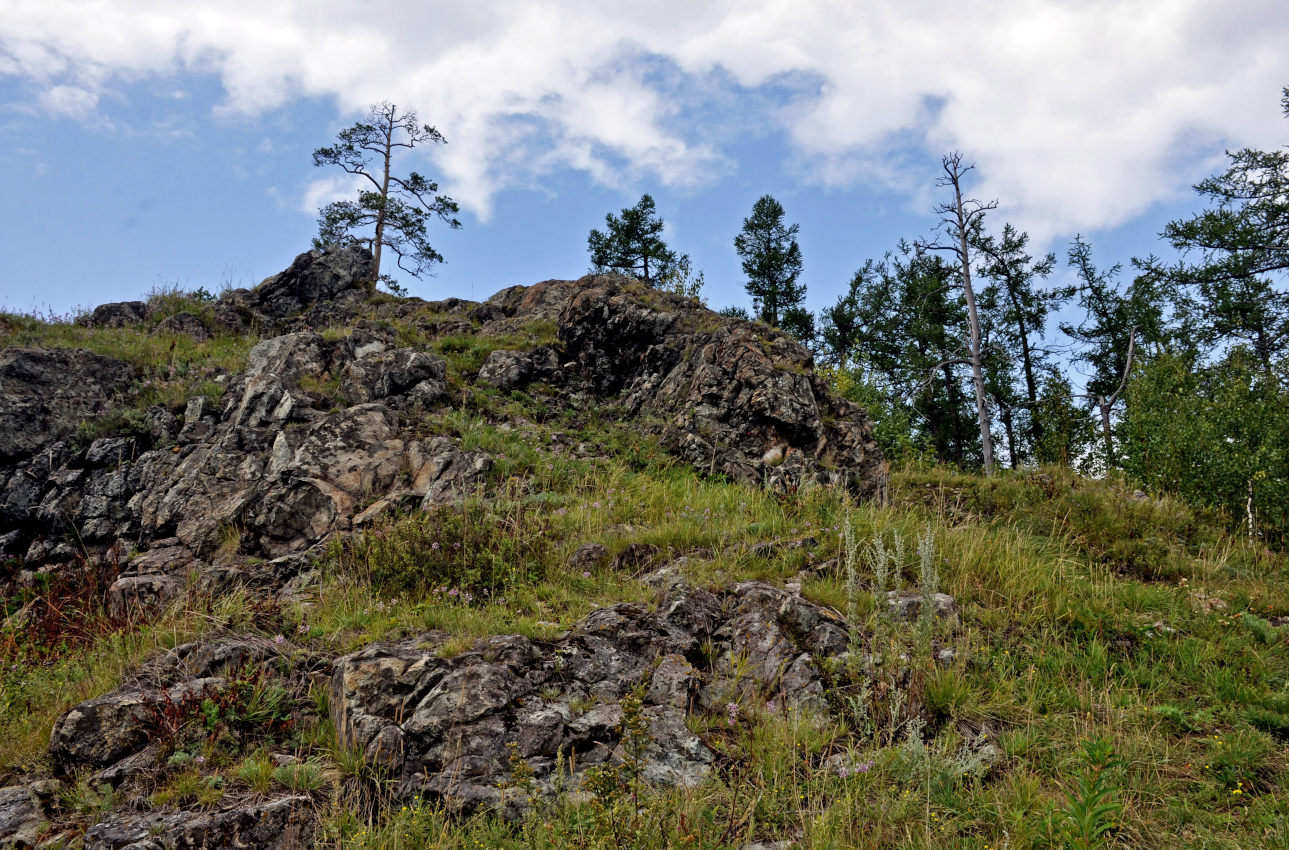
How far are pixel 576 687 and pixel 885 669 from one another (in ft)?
7.05

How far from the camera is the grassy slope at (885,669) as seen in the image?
330 cm

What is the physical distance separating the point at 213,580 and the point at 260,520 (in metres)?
0.99

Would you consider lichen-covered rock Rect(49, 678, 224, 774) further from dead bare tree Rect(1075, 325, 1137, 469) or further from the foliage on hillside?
dead bare tree Rect(1075, 325, 1137, 469)

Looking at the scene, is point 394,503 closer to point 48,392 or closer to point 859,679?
point 859,679

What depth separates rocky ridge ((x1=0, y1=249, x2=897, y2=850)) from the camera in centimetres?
397

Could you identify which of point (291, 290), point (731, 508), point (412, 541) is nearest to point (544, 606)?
point (412, 541)

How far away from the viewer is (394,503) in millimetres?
7516

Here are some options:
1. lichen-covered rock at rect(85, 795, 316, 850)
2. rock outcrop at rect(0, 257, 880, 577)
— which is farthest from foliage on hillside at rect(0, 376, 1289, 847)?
rock outcrop at rect(0, 257, 880, 577)

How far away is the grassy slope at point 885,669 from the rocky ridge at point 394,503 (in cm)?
29

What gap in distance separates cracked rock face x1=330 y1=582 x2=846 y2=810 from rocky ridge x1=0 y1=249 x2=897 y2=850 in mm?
15

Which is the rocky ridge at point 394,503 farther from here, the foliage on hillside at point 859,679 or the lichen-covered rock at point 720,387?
the foliage on hillside at point 859,679

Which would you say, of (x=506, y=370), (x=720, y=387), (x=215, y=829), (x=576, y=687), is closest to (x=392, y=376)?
(x=506, y=370)

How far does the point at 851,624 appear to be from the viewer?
485cm

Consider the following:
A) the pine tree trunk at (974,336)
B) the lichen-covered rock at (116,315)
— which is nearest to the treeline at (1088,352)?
the pine tree trunk at (974,336)
